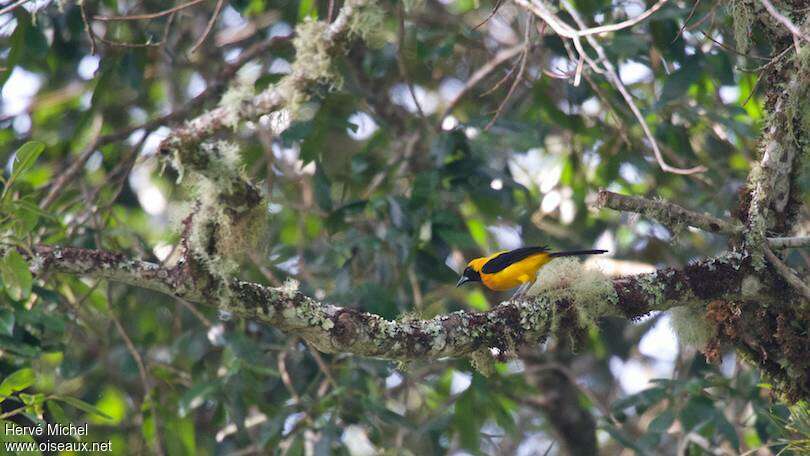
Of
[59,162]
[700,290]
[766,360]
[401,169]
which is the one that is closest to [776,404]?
[766,360]

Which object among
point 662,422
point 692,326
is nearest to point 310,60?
point 692,326

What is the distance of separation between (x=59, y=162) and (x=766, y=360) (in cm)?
526

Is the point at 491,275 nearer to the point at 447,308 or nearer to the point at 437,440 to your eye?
the point at 447,308

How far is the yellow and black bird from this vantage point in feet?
18.1

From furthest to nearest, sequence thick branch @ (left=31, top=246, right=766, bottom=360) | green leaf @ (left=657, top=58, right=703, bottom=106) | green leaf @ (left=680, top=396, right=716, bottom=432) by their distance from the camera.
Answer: green leaf @ (left=657, top=58, right=703, bottom=106) → green leaf @ (left=680, top=396, right=716, bottom=432) → thick branch @ (left=31, top=246, right=766, bottom=360)

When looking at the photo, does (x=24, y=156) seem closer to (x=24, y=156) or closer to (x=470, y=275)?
(x=24, y=156)

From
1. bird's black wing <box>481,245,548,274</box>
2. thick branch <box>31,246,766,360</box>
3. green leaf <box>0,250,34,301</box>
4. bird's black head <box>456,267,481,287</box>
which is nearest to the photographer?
thick branch <box>31,246,766,360</box>

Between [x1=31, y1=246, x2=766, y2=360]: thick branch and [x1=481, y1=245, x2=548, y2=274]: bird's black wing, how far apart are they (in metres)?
1.67

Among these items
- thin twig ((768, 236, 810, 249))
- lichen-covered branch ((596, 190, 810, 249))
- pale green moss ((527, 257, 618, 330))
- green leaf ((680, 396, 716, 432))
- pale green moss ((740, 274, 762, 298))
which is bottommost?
green leaf ((680, 396, 716, 432))

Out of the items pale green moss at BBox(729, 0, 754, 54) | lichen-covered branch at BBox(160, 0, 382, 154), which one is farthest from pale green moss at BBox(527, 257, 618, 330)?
lichen-covered branch at BBox(160, 0, 382, 154)

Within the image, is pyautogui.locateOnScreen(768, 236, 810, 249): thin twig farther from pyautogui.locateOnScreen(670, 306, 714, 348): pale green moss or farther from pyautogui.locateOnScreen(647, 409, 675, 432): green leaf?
pyautogui.locateOnScreen(647, 409, 675, 432): green leaf

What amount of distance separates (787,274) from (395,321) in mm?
Result: 1556

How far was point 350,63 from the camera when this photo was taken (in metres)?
6.36

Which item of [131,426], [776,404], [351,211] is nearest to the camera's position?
[776,404]
